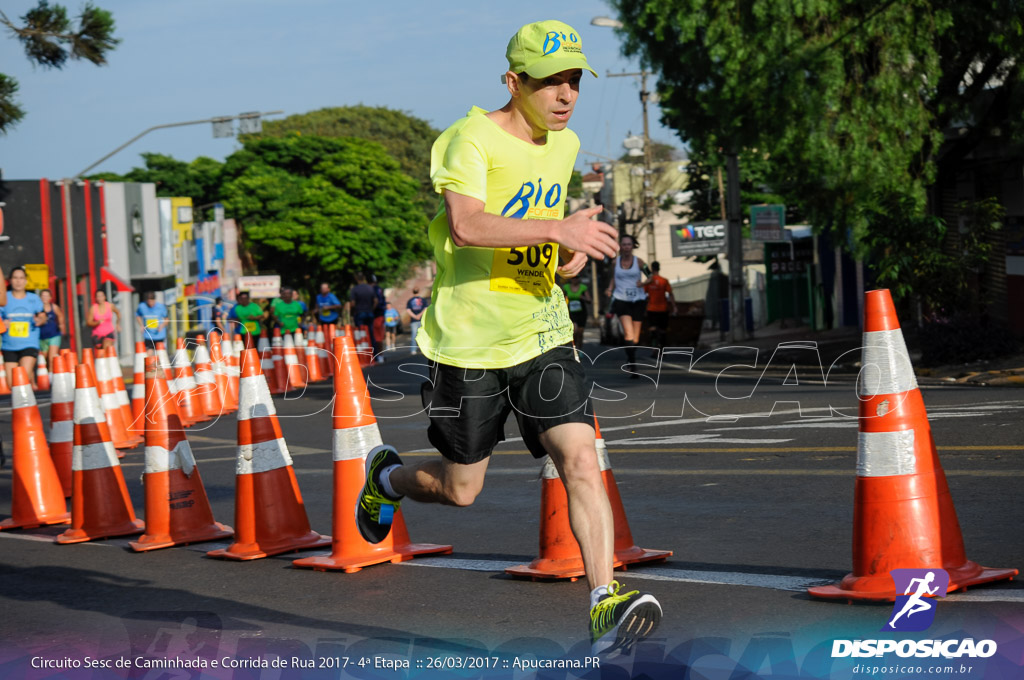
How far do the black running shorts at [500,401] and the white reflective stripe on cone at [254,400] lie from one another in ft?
7.25

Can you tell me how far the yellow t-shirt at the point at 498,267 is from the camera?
15.4ft

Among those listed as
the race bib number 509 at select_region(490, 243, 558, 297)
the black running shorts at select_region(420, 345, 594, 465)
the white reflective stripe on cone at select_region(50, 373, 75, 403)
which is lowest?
the white reflective stripe on cone at select_region(50, 373, 75, 403)

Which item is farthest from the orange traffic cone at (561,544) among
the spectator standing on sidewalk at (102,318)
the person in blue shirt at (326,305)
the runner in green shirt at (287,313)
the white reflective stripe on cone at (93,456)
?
the person in blue shirt at (326,305)

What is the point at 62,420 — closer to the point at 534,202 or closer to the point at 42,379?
the point at 534,202

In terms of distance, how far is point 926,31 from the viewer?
63.7 feet

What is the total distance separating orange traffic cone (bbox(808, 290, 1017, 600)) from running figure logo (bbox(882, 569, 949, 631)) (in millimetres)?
30

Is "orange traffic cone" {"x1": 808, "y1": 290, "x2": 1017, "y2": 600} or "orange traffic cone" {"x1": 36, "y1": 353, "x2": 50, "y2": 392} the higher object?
"orange traffic cone" {"x1": 808, "y1": 290, "x2": 1017, "y2": 600}

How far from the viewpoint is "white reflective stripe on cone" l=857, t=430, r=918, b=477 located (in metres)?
4.92

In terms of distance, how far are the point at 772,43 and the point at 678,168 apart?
7815 centimetres

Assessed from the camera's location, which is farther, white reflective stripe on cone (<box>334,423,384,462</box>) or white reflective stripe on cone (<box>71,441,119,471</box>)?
white reflective stripe on cone (<box>71,441,119,471</box>)

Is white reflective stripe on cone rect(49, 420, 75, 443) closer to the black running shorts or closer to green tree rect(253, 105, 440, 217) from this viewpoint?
the black running shorts

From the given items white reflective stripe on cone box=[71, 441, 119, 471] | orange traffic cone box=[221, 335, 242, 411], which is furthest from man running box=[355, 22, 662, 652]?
orange traffic cone box=[221, 335, 242, 411]

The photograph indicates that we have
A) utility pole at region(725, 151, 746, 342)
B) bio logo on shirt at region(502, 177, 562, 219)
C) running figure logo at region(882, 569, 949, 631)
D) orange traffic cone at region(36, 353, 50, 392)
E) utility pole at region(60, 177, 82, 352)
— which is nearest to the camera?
running figure logo at region(882, 569, 949, 631)

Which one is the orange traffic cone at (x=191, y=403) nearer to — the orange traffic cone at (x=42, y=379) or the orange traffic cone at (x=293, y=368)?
the orange traffic cone at (x=293, y=368)
